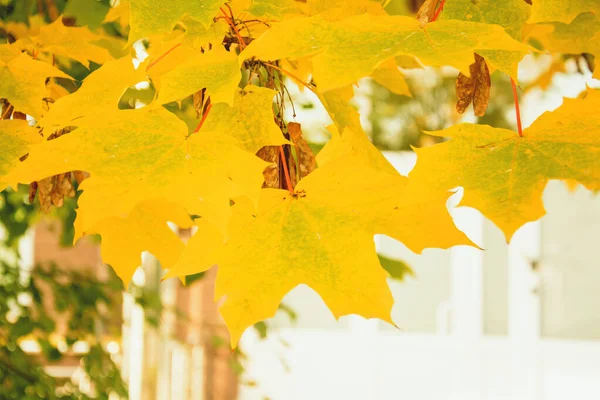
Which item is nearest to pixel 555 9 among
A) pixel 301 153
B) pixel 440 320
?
pixel 301 153

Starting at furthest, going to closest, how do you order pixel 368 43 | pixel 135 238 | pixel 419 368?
1. pixel 419 368
2. pixel 135 238
3. pixel 368 43

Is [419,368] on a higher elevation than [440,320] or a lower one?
lower

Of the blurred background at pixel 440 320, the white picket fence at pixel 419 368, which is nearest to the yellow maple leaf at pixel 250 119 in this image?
the blurred background at pixel 440 320

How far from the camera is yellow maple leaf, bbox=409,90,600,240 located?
32 centimetres

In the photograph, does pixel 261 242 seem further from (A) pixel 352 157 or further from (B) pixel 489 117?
(B) pixel 489 117

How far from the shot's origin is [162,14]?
0.30 metres

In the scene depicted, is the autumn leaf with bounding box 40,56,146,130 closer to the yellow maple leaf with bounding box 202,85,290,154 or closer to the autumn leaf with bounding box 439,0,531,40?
the yellow maple leaf with bounding box 202,85,290,154

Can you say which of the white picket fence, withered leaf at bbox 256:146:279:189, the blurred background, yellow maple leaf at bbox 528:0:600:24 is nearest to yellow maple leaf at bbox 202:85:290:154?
withered leaf at bbox 256:146:279:189

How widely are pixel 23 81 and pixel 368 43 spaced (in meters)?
0.20

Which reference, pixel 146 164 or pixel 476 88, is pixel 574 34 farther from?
pixel 146 164

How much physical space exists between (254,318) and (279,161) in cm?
8

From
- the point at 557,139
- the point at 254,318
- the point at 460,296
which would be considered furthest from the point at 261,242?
the point at 460,296

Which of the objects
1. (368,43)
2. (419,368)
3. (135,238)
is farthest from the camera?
(419,368)

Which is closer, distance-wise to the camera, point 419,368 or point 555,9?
point 555,9
